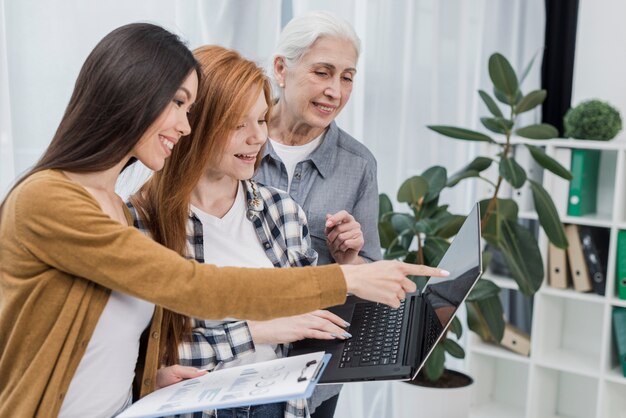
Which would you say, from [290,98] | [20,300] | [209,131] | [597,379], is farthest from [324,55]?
[597,379]

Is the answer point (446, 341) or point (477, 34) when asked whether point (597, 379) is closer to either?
point (446, 341)

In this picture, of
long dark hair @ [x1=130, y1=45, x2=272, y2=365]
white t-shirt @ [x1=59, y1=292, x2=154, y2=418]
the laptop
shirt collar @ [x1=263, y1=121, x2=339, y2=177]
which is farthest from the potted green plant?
white t-shirt @ [x1=59, y1=292, x2=154, y2=418]

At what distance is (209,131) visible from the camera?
1.39 m

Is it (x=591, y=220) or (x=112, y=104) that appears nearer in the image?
(x=112, y=104)

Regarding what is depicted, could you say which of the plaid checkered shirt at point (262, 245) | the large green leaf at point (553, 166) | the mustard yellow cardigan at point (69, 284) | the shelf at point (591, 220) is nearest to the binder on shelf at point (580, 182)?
the shelf at point (591, 220)

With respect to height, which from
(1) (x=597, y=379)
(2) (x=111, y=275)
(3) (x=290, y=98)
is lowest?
(1) (x=597, y=379)

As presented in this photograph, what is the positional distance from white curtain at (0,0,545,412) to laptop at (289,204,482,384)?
0.60m

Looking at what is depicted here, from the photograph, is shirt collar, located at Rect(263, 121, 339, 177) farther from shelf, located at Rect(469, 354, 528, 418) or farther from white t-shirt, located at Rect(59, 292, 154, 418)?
shelf, located at Rect(469, 354, 528, 418)

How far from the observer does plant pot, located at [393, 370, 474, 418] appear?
9.20 feet

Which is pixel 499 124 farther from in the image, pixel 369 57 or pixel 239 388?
pixel 239 388

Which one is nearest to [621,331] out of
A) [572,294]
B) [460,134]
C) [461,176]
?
[572,294]

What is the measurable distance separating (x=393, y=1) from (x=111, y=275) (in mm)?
2234

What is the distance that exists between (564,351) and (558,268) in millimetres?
428

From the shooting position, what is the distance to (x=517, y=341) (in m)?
3.40
